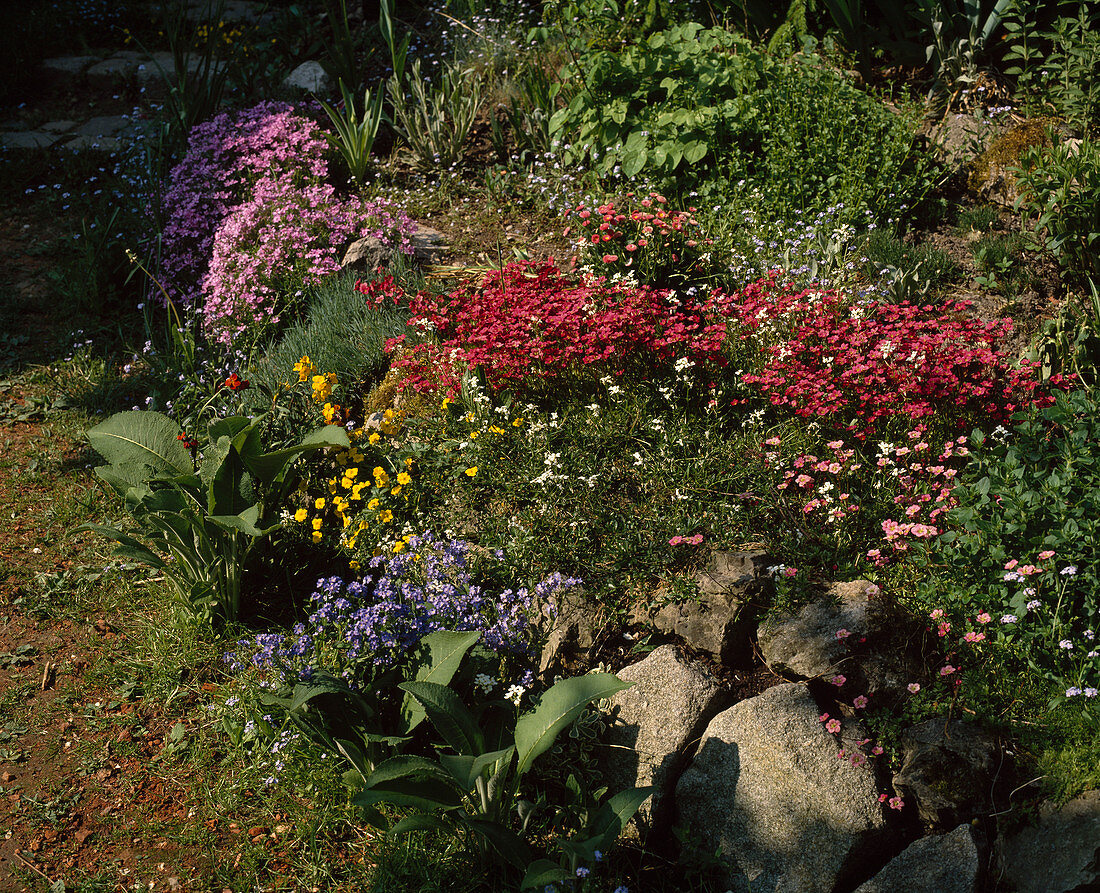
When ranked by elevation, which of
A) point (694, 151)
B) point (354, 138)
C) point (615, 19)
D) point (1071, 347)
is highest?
point (615, 19)

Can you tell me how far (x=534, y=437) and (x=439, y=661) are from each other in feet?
4.46

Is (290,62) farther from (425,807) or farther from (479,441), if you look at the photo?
(425,807)

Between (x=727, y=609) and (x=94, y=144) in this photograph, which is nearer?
(x=727, y=609)

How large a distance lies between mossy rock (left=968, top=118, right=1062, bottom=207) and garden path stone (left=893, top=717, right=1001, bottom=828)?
11.6ft

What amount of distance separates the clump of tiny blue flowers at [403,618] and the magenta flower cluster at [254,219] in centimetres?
254

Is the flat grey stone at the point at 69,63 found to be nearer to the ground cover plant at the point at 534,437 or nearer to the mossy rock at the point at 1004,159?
the ground cover plant at the point at 534,437

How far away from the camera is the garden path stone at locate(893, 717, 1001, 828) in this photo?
2512mm

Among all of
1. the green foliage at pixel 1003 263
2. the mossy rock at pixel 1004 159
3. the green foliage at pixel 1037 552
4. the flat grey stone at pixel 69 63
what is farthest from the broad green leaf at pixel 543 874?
the flat grey stone at pixel 69 63

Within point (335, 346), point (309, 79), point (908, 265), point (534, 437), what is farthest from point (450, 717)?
point (309, 79)

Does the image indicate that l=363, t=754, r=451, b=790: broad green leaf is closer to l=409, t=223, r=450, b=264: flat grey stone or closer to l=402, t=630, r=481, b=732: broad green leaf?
l=402, t=630, r=481, b=732: broad green leaf

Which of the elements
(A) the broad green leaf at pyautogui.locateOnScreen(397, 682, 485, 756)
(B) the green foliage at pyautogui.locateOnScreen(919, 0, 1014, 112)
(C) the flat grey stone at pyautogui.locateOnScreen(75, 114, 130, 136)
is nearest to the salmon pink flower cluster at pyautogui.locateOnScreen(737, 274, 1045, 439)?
(A) the broad green leaf at pyautogui.locateOnScreen(397, 682, 485, 756)

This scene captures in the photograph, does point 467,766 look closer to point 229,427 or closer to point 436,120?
point 229,427

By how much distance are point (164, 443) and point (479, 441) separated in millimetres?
1340

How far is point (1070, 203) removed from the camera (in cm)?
414
